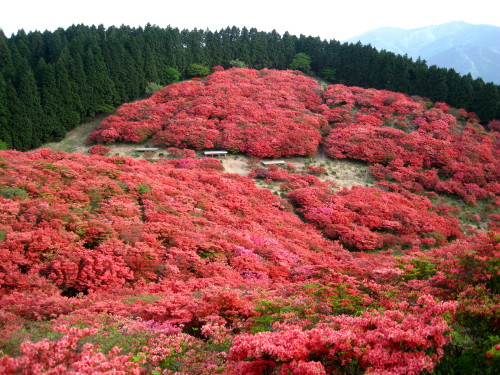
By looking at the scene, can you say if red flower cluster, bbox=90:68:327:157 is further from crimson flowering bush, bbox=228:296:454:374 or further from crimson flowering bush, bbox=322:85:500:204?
crimson flowering bush, bbox=228:296:454:374

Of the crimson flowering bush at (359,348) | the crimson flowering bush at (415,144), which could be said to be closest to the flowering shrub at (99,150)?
the crimson flowering bush at (415,144)

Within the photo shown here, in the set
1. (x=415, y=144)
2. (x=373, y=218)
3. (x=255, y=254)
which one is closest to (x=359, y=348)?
(x=255, y=254)

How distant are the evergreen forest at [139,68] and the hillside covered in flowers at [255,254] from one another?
503 centimetres

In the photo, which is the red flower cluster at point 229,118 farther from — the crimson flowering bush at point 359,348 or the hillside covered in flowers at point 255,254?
the crimson flowering bush at point 359,348

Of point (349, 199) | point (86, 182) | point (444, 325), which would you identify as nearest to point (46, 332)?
point (444, 325)

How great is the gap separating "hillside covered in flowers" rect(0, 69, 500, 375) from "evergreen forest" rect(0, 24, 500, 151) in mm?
5028

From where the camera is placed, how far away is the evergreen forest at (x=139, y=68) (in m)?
31.6

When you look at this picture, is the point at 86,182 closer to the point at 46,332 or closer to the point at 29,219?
the point at 29,219

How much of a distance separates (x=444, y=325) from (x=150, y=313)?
19.6 feet

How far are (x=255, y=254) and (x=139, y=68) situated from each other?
117ft

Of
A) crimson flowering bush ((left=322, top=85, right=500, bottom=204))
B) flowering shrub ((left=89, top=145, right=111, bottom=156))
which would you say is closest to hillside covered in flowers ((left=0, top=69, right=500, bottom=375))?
crimson flowering bush ((left=322, top=85, right=500, bottom=204))

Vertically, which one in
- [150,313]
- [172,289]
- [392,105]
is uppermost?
[392,105]

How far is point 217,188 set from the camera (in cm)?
2036

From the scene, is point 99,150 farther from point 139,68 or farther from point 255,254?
point 255,254
